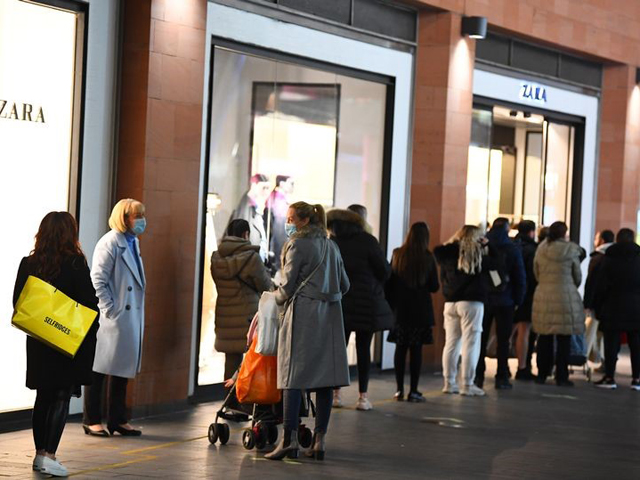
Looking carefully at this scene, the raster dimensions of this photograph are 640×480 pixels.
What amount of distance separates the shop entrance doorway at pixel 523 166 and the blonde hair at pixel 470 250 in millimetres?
4688

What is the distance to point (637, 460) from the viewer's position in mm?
10438

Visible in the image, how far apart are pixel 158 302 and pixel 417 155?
19.6 ft

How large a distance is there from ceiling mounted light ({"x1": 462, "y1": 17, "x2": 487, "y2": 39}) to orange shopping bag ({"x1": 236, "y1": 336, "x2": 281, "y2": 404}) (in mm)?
8361

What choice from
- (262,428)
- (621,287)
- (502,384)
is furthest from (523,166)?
(262,428)

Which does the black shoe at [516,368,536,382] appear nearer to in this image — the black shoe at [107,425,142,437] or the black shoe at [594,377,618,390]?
the black shoe at [594,377,618,390]

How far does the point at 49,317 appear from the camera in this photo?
8.20 meters

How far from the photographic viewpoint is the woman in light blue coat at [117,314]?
1020 centimetres

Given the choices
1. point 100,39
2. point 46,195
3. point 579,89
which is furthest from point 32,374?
point 579,89

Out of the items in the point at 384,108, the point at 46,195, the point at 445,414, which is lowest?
the point at 445,414

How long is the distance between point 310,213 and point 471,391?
5170mm

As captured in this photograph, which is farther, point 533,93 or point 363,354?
point 533,93

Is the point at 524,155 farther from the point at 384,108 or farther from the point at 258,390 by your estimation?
the point at 258,390

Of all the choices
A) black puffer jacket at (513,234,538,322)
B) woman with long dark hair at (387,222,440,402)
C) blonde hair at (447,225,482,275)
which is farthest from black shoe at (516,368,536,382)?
woman with long dark hair at (387,222,440,402)

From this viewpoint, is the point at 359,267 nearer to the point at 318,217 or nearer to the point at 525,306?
the point at 318,217
